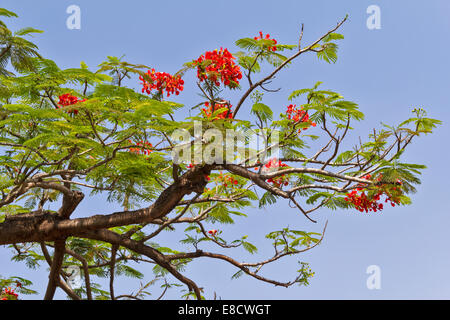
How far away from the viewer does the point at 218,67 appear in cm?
520

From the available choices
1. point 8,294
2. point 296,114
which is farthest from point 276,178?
point 8,294

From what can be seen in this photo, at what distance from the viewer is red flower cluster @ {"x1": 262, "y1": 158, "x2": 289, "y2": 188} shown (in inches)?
228

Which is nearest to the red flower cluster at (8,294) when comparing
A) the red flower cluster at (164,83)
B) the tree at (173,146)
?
the tree at (173,146)

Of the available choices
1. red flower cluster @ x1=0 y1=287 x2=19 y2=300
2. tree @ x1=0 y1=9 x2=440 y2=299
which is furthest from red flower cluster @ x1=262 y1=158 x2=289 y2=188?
red flower cluster @ x1=0 y1=287 x2=19 y2=300

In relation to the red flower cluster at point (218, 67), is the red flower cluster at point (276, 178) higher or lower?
lower

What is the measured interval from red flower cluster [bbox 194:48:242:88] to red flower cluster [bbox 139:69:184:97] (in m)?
0.45

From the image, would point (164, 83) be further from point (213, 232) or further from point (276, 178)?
point (213, 232)

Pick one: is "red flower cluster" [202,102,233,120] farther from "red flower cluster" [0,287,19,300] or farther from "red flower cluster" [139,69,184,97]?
"red flower cluster" [0,287,19,300]

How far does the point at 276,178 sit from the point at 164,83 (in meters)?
1.92

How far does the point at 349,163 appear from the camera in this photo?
18.1ft

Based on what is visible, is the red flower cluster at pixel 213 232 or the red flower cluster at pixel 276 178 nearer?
the red flower cluster at pixel 276 178

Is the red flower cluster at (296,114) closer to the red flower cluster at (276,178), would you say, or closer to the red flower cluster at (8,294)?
the red flower cluster at (276,178)

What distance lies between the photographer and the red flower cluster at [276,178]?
5.80 m

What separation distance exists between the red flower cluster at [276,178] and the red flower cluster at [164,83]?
4.70 feet
